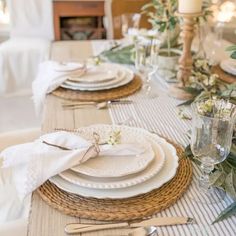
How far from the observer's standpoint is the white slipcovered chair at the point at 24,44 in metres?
2.54

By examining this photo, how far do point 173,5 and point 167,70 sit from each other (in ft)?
0.90

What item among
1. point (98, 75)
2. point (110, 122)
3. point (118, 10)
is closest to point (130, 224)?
point (110, 122)

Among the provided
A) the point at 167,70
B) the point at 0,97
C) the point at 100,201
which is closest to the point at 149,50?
the point at 167,70

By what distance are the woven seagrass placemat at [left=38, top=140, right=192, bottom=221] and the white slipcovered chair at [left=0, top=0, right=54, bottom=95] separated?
157 cm

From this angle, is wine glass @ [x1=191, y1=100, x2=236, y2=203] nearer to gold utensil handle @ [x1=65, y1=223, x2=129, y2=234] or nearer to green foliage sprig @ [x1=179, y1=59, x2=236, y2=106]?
gold utensil handle @ [x1=65, y1=223, x2=129, y2=234]

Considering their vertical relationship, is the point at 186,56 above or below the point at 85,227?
above

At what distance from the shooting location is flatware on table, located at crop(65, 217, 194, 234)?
662 millimetres

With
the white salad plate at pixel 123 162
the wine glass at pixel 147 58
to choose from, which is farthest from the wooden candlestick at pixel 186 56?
the white salad plate at pixel 123 162

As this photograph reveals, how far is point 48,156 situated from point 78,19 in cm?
266

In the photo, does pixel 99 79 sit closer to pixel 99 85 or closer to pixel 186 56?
pixel 99 85

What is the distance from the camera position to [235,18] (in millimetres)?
3250

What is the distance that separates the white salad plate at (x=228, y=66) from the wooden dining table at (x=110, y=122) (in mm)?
332

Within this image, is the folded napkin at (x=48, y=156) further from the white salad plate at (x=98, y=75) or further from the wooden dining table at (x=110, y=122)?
the white salad plate at (x=98, y=75)

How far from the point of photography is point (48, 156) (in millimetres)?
784
